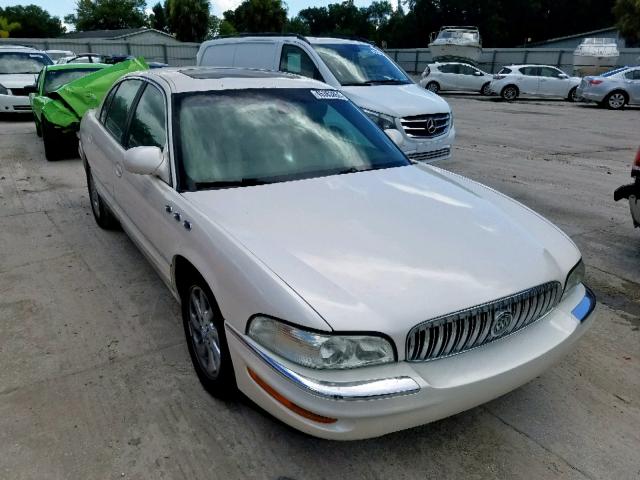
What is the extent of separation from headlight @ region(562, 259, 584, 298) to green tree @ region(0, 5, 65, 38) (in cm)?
8272

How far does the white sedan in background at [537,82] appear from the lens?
2077 cm

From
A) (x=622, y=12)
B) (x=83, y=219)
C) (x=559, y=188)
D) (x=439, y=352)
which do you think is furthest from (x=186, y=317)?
(x=622, y=12)

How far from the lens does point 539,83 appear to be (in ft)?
68.8

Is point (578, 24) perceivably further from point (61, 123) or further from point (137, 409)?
point (137, 409)

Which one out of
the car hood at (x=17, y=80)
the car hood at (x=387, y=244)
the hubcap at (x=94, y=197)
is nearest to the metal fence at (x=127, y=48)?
the car hood at (x=17, y=80)

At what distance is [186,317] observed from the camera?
114 inches

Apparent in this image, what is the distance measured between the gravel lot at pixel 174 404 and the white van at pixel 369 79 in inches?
119

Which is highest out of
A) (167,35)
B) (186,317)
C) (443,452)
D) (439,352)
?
(167,35)

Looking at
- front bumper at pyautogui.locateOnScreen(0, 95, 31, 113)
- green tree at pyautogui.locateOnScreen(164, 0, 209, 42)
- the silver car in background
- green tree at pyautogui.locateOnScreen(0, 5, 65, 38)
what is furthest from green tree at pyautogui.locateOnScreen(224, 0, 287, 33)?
front bumper at pyautogui.locateOnScreen(0, 95, 31, 113)

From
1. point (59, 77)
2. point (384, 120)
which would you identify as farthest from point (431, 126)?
point (59, 77)

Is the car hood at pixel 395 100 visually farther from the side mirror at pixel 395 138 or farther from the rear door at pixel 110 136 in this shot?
the rear door at pixel 110 136

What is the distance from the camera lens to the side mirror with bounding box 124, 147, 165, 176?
9.70 feet

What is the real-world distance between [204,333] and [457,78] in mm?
22953

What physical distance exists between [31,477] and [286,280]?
1.41 m
